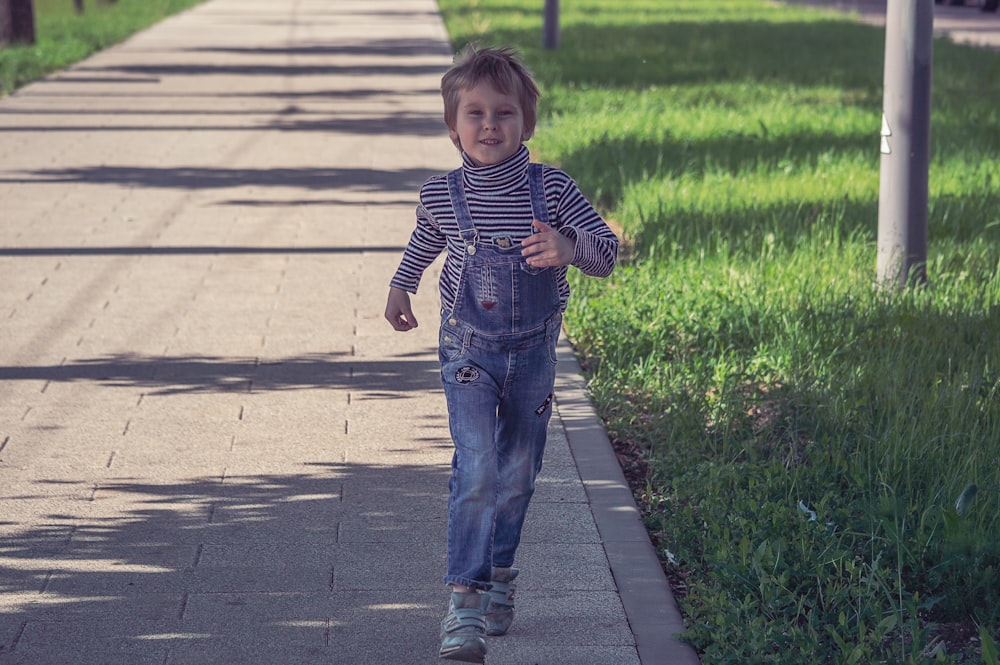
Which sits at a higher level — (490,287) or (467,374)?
(490,287)

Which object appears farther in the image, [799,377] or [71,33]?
[71,33]

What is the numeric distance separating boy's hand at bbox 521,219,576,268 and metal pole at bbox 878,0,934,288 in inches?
169

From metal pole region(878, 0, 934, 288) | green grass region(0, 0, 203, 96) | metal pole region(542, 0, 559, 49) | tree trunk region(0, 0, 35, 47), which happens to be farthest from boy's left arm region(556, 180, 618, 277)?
tree trunk region(0, 0, 35, 47)

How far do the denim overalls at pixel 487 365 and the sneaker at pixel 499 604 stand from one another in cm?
12

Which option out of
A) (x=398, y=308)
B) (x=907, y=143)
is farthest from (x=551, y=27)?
(x=398, y=308)

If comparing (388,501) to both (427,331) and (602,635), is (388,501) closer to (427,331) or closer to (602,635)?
(602,635)

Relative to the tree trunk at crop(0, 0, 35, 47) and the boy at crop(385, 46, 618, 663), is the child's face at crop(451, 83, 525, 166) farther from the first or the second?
the tree trunk at crop(0, 0, 35, 47)

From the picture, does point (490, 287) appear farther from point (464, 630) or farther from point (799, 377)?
point (799, 377)

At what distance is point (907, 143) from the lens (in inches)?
305

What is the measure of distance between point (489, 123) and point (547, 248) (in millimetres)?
366

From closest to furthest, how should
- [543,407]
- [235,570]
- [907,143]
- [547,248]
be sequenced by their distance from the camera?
[547,248]
[543,407]
[235,570]
[907,143]

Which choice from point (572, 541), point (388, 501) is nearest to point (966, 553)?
point (572, 541)

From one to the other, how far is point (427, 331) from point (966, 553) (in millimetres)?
3855

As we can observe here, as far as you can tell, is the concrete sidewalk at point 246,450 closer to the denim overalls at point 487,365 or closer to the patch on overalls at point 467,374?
the denim overalls at point 487,365
